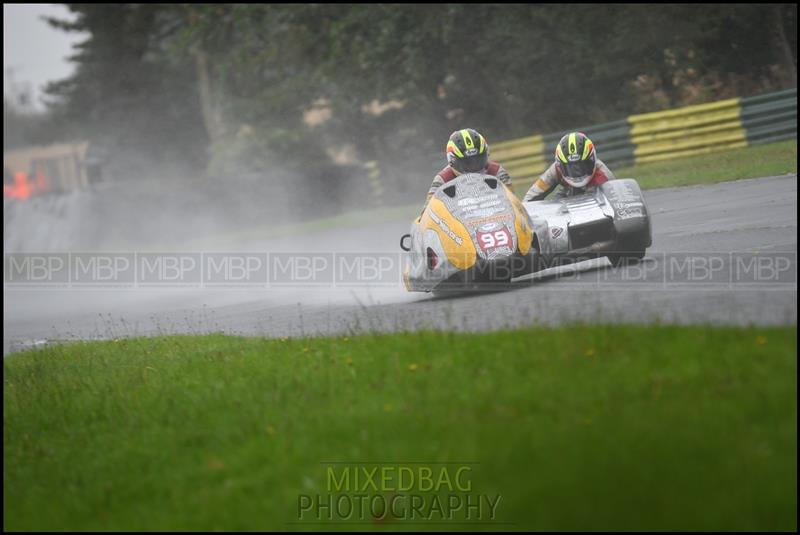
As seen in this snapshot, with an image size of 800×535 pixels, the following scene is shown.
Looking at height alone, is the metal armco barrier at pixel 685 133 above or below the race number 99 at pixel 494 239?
above

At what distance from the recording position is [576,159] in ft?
42.8

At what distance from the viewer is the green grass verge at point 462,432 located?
5.37m

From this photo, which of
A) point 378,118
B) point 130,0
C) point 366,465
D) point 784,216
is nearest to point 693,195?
point 784,216

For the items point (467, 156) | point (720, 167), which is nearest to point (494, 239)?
point (467, 156)

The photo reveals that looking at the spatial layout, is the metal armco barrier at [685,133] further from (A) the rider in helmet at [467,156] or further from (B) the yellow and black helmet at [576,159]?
(A) the rider in helmet at [467,156]

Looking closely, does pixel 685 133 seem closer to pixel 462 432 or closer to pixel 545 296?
pixel 545 296

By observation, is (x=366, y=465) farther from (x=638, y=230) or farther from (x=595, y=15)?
(x=595, y=15)

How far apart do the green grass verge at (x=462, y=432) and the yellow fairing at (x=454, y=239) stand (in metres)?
2.29

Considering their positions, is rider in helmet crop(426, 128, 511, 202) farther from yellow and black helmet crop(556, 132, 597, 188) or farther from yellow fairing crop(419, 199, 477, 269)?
yellow and black helmet crop(556, 132, 597, 188)

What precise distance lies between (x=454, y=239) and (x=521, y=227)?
2.19 feet

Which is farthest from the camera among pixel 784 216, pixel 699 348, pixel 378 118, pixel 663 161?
pixel 378 118

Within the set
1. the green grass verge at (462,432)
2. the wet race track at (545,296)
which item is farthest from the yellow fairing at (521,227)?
the green grass verge at (462,432)

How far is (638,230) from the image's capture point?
1249 centimetres

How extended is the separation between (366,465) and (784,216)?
380 inches
